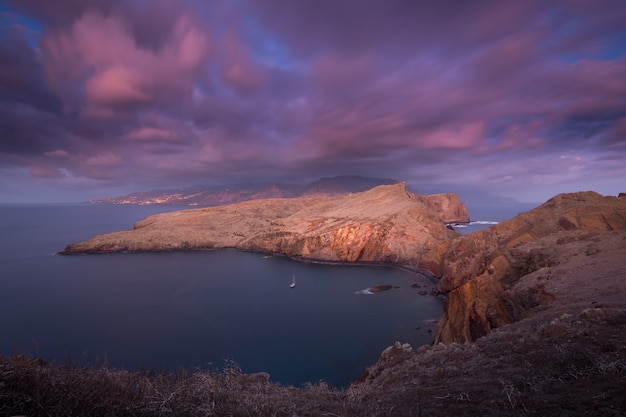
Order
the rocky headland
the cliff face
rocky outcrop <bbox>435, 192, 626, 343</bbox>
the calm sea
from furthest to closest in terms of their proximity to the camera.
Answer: the cliff face < the calm sea < rocky outcrop <bbox>435, 192, 626, 343</bbox> < the rocky headland

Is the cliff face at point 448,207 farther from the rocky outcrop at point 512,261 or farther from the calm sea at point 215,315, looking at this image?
the rocky outcrop at point 512,261

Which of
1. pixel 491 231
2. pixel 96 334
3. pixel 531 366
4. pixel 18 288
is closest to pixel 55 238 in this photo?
pixel 18 288

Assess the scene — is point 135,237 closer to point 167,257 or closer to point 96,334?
point 167,257

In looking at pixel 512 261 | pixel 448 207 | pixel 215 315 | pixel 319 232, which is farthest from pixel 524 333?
pixel 448 207

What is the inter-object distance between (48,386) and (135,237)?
9777 cm

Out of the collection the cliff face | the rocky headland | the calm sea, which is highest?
the cliff face

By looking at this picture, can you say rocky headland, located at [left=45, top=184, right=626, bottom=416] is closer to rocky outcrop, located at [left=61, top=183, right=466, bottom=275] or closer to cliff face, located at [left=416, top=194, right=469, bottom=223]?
rocky outcrop, located at [left=61, top=183, right=466, bottom=275]

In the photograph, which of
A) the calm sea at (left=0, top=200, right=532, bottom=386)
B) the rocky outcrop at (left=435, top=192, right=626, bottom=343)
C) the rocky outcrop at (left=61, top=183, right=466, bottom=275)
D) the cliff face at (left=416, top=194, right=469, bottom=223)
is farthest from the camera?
the cliff face at (left=416, top=194, right=469, bottom=223)

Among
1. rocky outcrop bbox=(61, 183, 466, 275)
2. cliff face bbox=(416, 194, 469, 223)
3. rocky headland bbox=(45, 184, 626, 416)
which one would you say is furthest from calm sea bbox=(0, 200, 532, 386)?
cliff face bbox=(416, 194, 469, 223)

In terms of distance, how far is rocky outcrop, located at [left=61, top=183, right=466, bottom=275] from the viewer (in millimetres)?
69562

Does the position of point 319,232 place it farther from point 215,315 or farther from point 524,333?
point 524,333

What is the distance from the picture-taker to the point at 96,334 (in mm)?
36156

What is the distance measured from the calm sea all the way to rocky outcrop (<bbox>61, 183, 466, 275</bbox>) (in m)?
6.20

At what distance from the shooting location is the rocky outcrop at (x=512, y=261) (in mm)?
19828
